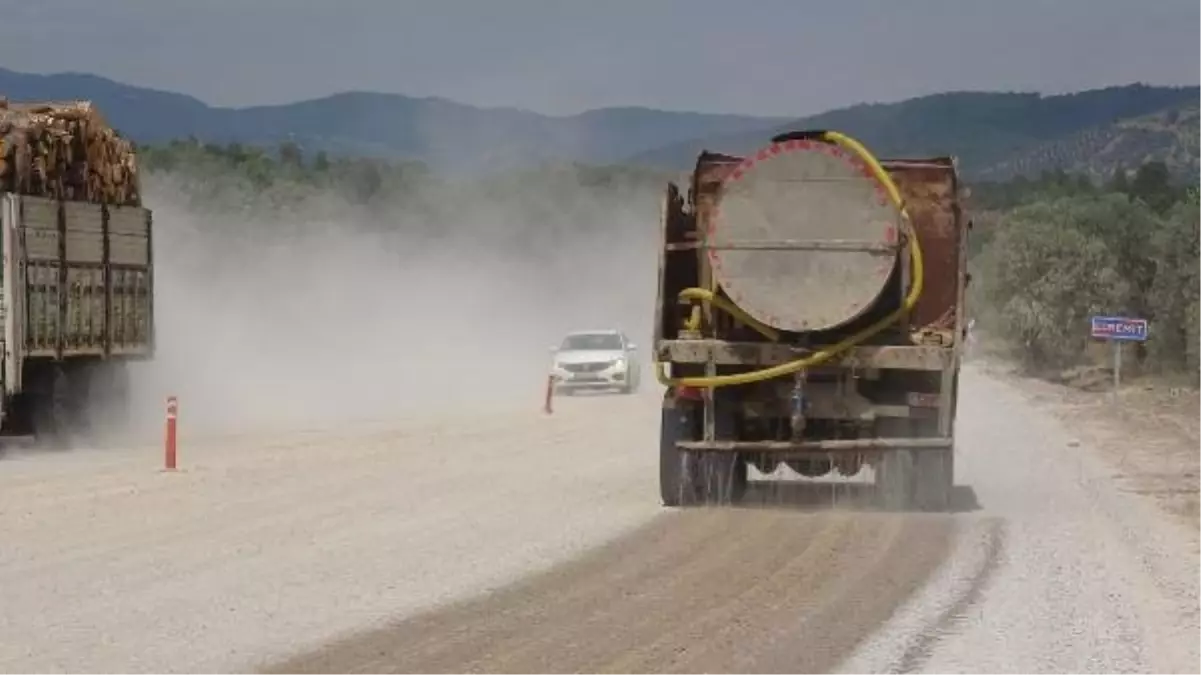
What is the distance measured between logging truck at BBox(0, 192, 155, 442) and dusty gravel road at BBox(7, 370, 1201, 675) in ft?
8.10

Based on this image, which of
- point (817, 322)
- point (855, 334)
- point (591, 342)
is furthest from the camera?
point (591, 342)

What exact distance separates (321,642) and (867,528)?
6274 mm

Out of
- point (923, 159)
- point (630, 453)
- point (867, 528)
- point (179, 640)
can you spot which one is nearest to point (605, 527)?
point (867, 528)

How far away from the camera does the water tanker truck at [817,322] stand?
15.9 metres

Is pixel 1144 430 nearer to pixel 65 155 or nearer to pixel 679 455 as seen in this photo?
pixel 679 455

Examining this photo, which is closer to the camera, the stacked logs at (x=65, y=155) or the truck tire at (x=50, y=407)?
the stacked logs at (x=65, y=155)

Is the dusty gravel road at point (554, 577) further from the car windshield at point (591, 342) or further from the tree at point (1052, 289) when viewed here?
the tree at point (1052, 289)

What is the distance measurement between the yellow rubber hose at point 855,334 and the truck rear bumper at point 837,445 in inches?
22.0

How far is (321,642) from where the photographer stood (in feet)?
32.8

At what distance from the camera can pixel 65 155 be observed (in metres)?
23.9

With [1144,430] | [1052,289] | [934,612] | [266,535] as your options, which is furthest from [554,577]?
[1052,289]

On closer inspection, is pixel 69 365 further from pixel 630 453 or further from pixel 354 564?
pixel 354 564

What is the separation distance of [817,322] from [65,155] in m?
12.0

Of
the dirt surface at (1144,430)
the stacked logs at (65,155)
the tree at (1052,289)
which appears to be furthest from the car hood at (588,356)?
the tree at (1052,289)
